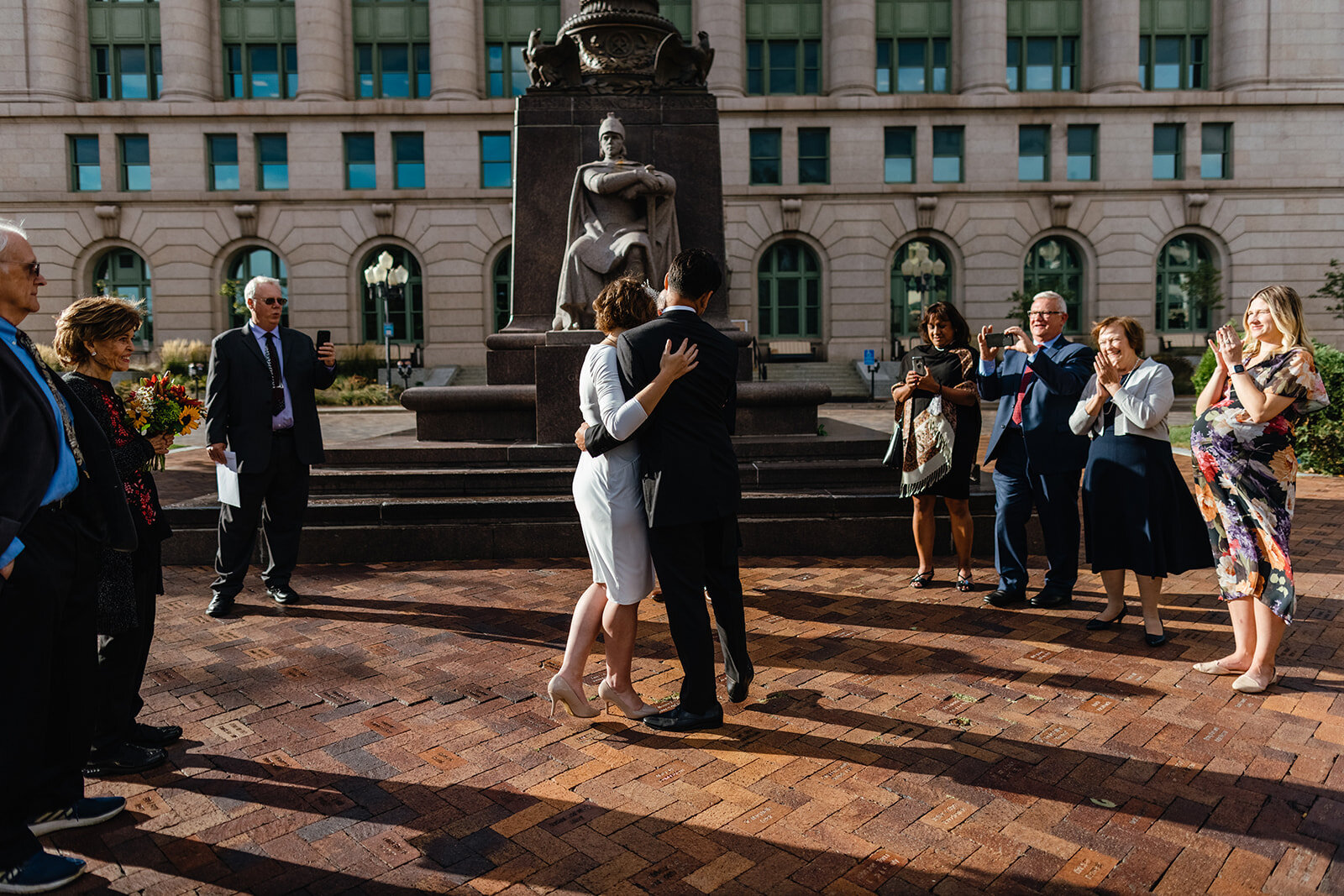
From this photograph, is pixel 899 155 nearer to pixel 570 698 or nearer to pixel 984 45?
pixel 984 45

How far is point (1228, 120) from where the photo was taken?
35.2m

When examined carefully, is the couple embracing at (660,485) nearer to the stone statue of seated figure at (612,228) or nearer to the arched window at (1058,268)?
the stone statue of seated figure at (612,228)

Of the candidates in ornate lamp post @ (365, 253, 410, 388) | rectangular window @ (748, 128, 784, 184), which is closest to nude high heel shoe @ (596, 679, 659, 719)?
ornate lamp post @ (365, 253, 410, 388)

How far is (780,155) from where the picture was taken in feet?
118

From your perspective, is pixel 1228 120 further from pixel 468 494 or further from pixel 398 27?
pixel 468 494

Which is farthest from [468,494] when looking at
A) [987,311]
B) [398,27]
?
[398,27]

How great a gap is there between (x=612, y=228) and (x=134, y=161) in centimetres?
3453

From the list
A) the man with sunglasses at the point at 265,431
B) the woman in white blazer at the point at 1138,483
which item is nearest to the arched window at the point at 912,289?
the woman in white blazer at the point at 1138,483

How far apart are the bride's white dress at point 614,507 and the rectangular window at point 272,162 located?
3647 centimetres

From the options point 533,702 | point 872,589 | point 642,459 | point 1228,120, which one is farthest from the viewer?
point 1228,120

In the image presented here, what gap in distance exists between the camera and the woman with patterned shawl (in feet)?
21.3

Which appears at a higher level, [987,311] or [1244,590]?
[987,311]

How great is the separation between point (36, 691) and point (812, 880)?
2.58 meters

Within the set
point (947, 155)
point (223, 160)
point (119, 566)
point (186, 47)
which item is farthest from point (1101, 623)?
point (186, 47)
